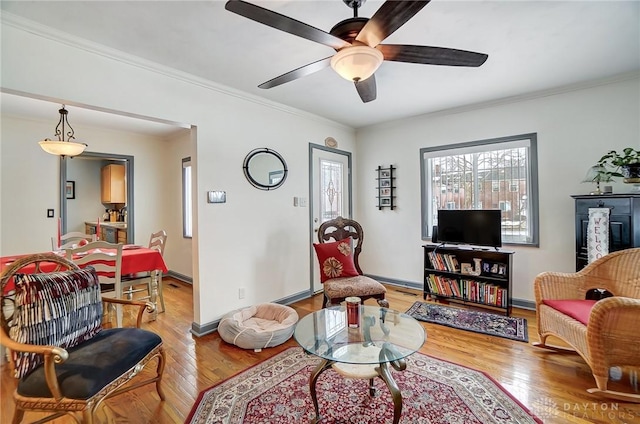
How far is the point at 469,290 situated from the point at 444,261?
436 mm

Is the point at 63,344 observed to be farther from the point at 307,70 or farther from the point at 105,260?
the point at 307,70

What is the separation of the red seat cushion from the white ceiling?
2.08 metres

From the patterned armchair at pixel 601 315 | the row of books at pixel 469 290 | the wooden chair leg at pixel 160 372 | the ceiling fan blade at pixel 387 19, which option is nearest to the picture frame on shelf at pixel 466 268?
the row of books at pixel 469 290

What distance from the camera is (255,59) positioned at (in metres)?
2.50

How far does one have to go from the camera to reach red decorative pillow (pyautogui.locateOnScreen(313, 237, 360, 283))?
126 inches

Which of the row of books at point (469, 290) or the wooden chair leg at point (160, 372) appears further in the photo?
the row of books at point (469, 290)

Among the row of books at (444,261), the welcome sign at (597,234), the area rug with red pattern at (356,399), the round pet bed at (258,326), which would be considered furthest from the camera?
the row of books at (444,261)

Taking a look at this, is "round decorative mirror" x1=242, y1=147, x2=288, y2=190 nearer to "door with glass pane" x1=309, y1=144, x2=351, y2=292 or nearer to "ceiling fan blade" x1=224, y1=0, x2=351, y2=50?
"door with glass pane" x1=309, y1=144, x2=351, y2=292

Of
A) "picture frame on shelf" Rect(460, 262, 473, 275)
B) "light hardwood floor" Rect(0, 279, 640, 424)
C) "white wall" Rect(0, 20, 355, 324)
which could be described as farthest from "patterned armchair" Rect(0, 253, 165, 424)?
"picture frame on shelf" Rect(460, 262, 473, 275)

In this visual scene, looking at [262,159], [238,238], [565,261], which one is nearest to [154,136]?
[262,159]

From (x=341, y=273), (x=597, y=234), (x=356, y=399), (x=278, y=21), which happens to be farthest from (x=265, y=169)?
(x=597, y=234)

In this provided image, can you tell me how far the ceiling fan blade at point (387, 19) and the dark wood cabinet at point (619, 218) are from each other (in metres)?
2.74

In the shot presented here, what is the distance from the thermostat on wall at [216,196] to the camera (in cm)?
295

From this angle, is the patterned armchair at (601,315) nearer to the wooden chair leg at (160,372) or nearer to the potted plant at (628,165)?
the potted plant at (628,165)
